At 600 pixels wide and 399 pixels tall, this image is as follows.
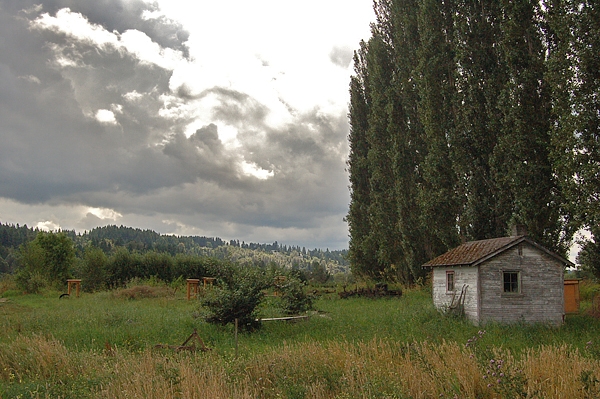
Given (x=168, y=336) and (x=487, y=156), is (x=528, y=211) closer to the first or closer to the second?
(x=487, y=156)

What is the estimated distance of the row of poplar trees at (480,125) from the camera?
749 inches

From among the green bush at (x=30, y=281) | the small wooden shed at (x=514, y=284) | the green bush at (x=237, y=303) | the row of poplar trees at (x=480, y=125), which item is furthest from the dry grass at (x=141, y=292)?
the small wooden shed at (x=514, y=284)

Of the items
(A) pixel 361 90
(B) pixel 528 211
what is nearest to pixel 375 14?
(A) pixel 361 90

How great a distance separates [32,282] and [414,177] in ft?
89.0

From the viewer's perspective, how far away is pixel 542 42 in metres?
22.7

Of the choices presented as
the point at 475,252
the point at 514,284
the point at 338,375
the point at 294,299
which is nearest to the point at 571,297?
the point at 514,284

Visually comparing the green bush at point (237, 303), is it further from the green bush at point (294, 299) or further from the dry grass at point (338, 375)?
the dry grass at point (338, 375)

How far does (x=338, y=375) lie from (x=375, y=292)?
20457 mm

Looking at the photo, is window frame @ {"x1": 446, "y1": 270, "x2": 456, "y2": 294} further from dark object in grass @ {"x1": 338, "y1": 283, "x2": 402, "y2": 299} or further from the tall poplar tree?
the tall poplar tree

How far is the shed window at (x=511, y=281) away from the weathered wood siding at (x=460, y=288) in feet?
3.86

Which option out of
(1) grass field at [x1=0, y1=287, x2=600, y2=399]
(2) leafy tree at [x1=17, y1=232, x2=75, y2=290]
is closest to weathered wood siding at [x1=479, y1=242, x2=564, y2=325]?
(1) grass field at [x1=0, y1=287, x2=600, y2=399]

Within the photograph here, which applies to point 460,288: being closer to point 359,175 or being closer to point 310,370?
point 310,370

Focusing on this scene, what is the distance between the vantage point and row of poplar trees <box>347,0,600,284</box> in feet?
62.4

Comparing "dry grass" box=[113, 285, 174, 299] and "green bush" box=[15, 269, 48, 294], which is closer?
"dry grass" box=[113, 285, 174, 299]
